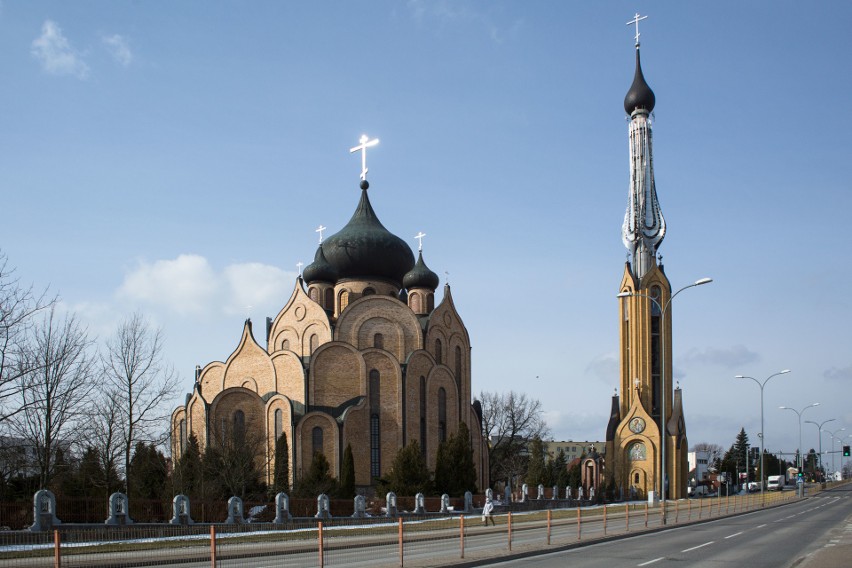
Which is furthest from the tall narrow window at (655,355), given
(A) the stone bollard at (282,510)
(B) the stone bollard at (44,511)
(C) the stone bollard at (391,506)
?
(B) the stone bollard at (44,511)

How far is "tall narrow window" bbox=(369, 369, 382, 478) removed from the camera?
1982 inches

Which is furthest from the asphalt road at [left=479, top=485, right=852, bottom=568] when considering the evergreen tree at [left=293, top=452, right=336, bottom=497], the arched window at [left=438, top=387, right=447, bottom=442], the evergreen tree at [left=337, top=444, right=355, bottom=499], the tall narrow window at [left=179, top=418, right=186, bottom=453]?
the tall narrow window at [left=179, top=418, right=186, bottom=453]

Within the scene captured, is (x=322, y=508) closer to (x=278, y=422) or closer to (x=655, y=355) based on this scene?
(x=278, y=422)

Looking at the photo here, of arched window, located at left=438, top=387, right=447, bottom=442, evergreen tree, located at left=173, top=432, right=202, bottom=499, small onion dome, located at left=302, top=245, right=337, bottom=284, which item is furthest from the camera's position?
A: small onion dome, located at left=302, top=245, right=337, bottom=284

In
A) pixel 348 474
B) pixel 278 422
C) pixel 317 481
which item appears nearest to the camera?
pixel 317 481

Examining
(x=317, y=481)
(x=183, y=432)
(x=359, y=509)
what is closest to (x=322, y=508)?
(x=359, y=509)

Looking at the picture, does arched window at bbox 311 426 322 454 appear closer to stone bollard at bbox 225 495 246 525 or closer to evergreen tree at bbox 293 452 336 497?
evergreen tree at bbox 293 452 336 497

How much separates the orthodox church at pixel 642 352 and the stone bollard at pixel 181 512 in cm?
4570

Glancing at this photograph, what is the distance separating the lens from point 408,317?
5444 centimetres

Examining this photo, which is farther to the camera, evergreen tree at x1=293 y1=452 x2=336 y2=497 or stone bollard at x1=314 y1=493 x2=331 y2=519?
evergreen tree at x1=293 y1=452 x2=336 y2=497

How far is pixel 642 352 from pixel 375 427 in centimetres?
2816

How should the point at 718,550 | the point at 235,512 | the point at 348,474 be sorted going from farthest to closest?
1. the point at 348,474
2. the point at 235,512
3. the point at 718,550

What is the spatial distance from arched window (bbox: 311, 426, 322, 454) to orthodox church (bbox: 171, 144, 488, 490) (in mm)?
58

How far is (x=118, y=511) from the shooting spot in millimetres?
26078
